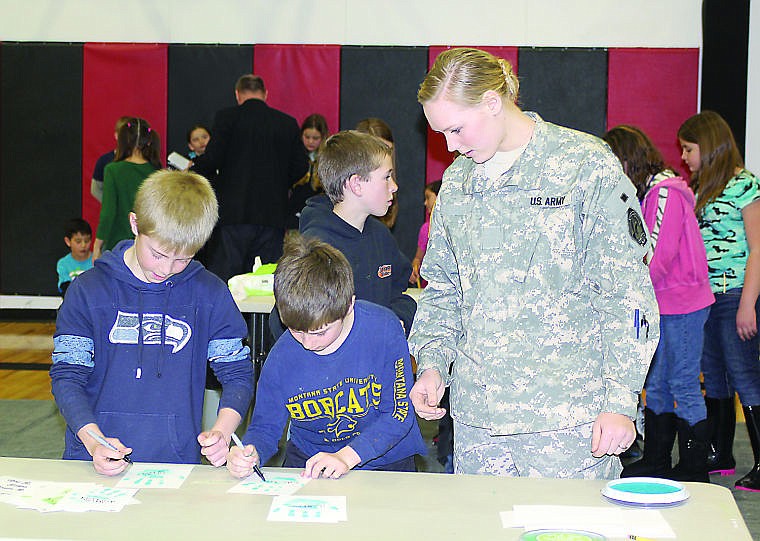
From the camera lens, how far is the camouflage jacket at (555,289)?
1.94m

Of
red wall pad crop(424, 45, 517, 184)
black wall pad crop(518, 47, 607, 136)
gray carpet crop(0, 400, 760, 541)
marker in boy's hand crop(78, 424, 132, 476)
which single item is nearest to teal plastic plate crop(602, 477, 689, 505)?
marker in boy's hand crop(78, 424, 132, 476)

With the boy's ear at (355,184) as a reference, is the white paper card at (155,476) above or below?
below

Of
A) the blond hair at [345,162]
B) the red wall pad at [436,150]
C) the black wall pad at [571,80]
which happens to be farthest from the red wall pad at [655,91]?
the blond hair at [345,162]

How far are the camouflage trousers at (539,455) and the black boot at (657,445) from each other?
2.21m

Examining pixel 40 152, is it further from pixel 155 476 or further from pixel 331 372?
pixel 155 476

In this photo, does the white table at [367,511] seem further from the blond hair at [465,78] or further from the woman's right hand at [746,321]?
the woman's right hand at [746,321]

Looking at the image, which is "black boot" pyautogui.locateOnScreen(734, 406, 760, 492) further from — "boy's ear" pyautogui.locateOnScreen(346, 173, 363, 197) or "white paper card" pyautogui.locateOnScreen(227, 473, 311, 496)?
"white paper card" pyautogui.locateOnScreen(227, 473, 311, 496)

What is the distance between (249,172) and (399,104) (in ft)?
7.42

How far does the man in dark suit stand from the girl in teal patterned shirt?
256 centimetres

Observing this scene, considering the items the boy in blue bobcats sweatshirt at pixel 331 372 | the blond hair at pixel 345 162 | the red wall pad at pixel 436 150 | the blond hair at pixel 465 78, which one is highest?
the red wall pad at pixel 436 150

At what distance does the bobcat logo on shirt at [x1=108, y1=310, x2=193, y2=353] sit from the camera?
91.3 inches

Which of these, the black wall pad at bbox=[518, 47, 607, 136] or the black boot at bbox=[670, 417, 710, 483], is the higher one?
the black wall pad at bbox=[518, 47, 607, 136]

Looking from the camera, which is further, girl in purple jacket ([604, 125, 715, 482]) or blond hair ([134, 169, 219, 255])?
girl in purple jacket ([604, 125, 715, 482])

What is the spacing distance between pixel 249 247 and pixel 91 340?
3.56 meters
